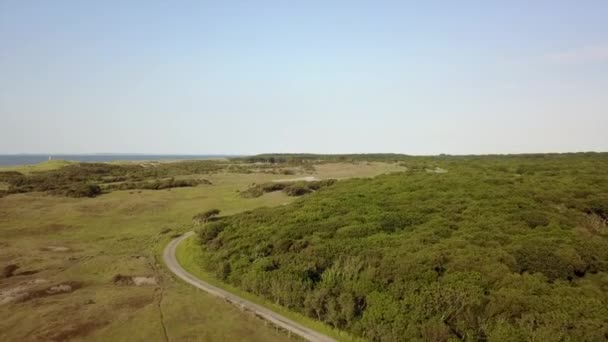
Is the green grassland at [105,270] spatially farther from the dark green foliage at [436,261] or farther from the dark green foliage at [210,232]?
the dark green foliage at [436,261]

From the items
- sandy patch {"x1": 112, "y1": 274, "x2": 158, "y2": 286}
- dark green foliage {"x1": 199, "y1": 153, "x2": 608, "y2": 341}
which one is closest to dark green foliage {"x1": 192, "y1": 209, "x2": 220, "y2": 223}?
dark green foliage {"x1": 199, "y1": 153, "x2": 608, "y2": 341}

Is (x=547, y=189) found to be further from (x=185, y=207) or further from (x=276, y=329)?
(x=185, y=207)

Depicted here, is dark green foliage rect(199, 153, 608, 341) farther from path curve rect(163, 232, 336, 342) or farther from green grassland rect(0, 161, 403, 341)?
green grassland rect(0, 161, 403, 341)

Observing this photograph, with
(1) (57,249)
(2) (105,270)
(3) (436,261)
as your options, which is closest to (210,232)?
(2) (105,270)

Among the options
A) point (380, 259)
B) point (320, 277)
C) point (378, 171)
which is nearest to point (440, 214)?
point (380, 259)

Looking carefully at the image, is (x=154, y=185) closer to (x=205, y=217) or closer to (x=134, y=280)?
(x=205, y=217)

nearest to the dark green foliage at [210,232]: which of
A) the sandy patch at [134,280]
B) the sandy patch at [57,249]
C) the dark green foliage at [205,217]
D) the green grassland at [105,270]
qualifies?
the green grassland at [105,270]
